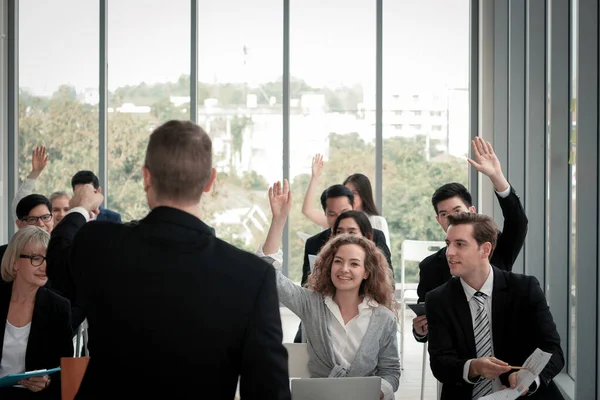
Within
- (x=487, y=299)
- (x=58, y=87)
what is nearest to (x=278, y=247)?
(x=487, y=299)

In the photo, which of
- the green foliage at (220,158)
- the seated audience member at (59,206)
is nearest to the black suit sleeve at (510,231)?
the seated audience member at (59,206)

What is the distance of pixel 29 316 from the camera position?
3.94 metres

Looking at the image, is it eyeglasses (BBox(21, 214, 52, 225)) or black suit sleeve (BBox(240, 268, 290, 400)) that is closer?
black suit sleeve (BBox(240, 268, 290, 400))

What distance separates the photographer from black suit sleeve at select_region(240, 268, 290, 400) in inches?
71.4

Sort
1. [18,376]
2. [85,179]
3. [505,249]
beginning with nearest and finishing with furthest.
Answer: [18,376], [505,249], [85,179]

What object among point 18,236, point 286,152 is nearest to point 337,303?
point 18,236

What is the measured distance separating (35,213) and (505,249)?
302 cm

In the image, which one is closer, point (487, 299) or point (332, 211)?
point (487, 299)

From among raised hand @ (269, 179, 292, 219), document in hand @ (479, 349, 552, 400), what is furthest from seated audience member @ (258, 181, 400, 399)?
raised hand @ (269, 179, 292, 219)

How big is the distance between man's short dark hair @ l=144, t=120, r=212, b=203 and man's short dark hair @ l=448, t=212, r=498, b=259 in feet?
6.94

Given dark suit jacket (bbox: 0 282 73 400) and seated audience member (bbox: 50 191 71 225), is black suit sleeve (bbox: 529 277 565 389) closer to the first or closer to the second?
dark suit jacket (bbox: 0 282 73 400)

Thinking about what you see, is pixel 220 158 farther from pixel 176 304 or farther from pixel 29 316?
pixel 176 304

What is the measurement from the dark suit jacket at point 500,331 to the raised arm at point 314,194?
3049mm

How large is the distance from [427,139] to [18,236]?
5.32 m
